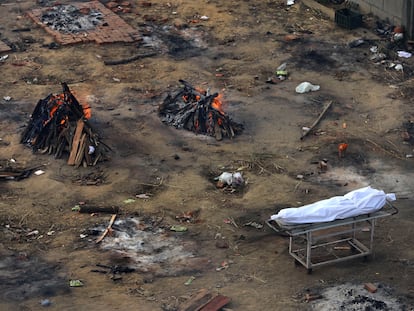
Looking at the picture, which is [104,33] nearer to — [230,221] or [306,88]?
[306,88]

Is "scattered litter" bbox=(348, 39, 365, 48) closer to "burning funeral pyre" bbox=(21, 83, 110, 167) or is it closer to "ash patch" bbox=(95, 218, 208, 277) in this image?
"burning funeral pyre" bbox=(21, 83, 110, 167)

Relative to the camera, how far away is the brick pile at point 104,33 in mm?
19875

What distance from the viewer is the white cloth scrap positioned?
1025 centimetres

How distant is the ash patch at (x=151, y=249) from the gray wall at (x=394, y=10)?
955cm

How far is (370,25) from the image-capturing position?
20016 millimetres

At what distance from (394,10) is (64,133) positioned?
901 centimetres

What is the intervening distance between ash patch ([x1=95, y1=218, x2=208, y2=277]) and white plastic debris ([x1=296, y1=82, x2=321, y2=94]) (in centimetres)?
596

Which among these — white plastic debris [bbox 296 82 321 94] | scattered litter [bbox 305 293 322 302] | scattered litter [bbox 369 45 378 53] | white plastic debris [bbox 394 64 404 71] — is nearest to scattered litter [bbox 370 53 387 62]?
scattered litter [bbox 369 45 378 53]

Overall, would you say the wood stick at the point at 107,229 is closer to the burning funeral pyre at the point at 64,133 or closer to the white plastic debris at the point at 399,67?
the burning funeral pyre at the point at 64,133

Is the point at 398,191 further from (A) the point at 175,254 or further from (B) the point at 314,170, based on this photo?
(A) the point at 175,254

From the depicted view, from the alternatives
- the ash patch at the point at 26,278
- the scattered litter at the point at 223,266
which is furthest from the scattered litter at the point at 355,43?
the ash patch at the point at 26,278

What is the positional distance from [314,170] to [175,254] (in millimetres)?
3560

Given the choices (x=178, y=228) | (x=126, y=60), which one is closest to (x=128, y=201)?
(x=178, y=228)

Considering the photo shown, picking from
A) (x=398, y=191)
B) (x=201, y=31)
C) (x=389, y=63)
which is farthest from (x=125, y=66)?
Result: (x=398, y=191)
